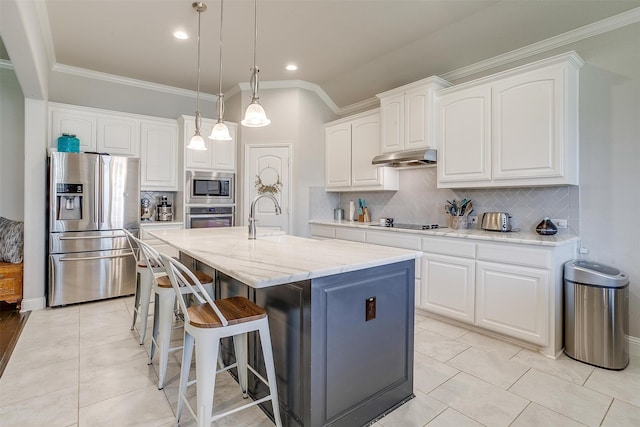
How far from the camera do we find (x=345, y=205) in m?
5.29

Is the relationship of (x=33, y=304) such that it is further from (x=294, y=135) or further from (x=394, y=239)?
(x=394, y=239)

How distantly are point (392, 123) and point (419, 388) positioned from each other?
2850mm

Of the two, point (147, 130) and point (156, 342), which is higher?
point (147, 130)

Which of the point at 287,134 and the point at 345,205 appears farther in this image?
the point at 345,205

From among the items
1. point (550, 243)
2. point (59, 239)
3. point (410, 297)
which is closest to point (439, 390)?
point (410, 297)

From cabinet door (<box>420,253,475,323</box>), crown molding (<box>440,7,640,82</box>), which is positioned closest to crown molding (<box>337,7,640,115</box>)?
crown molding (<box>440,7,640,82</box>)

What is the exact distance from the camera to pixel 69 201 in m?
3.73

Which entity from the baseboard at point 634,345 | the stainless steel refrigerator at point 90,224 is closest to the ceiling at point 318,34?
the stainless steel refrigerator at point 90,224

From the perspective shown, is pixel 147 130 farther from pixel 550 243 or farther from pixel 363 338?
pixel 550 243

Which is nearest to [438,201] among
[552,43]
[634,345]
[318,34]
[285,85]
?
[552,43]

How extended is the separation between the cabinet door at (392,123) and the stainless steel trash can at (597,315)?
2.10 meters

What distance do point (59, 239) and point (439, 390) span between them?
4.07 m

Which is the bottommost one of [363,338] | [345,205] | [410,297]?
[363,338]

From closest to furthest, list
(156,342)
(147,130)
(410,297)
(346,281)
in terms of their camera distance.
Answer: (346,281), (410,297), (156,342), (147,130)
